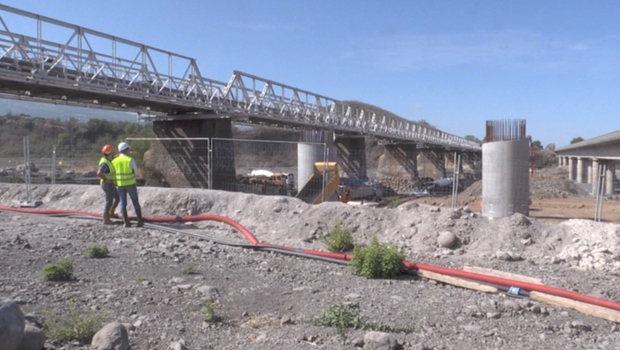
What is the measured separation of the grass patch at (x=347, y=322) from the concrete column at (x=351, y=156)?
38269 millimetres

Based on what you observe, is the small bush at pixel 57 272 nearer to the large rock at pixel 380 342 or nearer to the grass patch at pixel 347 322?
the grass patch at pixel 347 322

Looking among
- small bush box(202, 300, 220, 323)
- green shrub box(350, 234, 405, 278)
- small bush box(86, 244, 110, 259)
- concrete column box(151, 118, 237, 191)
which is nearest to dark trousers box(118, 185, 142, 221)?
small bush box(86, 244, 110, 259)

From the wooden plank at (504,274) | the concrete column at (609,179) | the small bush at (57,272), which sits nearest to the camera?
the small bush at (57,272)

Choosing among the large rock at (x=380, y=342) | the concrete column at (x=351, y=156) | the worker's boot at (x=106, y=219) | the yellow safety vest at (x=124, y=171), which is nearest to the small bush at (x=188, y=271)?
the large rock at (x=380, y=342)

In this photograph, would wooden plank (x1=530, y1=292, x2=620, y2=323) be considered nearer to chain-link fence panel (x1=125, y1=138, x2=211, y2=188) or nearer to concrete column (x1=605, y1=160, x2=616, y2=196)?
chain-link fence panel (x1=125, y1=138, x2=211, y2=188)

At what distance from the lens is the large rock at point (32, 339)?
14.5 ft

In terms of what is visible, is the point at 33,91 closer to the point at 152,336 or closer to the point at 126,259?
the point at 126,259

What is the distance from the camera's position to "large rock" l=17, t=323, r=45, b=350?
14.5 feet

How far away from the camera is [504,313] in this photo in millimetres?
6344

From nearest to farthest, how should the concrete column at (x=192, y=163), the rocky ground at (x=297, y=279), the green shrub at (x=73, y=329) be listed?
the green shrub at (x=73, y=329)
the rocky ground at (x=297, y=279)
the concrete column at (x=192, y=163)

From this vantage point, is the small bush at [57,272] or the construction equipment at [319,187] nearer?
the small bush at [57,272]

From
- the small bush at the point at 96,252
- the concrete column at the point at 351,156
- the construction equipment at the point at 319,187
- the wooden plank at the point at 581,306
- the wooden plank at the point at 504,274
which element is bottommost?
the wooden plank at the point at 581,306

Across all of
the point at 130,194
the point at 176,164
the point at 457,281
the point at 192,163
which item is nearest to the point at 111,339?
the point at 457,281

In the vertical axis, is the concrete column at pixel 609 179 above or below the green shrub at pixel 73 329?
above
